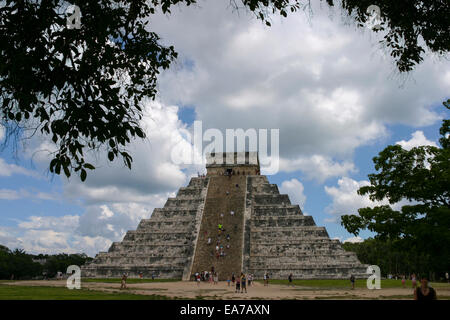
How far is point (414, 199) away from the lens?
14.6 meters

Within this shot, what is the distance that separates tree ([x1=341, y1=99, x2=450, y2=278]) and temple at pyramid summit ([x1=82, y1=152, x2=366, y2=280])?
13.5m

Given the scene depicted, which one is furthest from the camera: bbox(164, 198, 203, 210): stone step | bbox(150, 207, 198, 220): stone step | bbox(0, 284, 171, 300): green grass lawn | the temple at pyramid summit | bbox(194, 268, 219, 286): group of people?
bbox(164, 198, 203, 210): stone step

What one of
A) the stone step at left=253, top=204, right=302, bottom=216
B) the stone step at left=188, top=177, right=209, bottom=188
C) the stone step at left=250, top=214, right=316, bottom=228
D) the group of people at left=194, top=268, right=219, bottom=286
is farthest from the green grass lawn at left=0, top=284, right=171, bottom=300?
the stone step at left=188, top=177, right=209, bottom=188

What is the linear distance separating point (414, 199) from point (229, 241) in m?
18.6

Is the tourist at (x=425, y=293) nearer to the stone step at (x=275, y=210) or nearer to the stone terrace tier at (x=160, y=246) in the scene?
the stone terrace tier at (x=160, y=246)

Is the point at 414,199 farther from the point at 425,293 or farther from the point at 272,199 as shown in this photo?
the point at 272,199

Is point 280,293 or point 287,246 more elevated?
point 287,246

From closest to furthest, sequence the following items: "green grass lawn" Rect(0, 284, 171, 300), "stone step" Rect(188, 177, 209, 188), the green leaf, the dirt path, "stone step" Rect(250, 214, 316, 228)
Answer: the green leaf < "green grass lawn" Rect(0, 284, 171, 300) < the dirt path < "stone step" Rect(250, 214, 316, 228) < "stone step" Rect(188, 177, 209, 188)

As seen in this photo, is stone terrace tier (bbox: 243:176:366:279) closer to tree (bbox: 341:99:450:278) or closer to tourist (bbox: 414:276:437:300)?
tree (bbox: 341:99:450:278)

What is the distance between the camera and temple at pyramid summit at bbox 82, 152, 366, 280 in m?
28.9

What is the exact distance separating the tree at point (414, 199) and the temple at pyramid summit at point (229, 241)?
531 inches

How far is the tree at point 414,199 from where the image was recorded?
13.4m

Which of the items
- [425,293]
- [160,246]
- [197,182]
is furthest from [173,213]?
[425,293]
